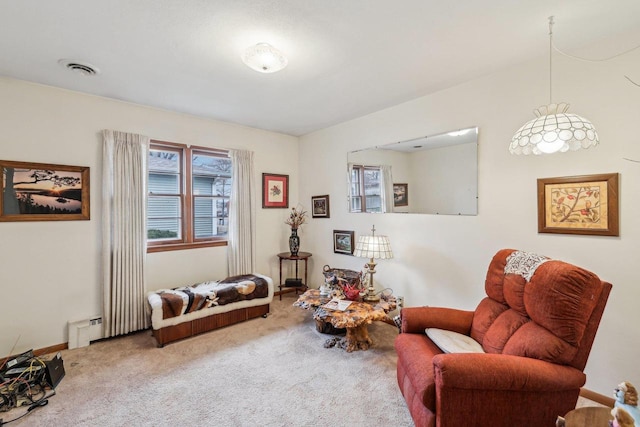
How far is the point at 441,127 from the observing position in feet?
9.46

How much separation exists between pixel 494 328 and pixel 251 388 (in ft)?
6.03

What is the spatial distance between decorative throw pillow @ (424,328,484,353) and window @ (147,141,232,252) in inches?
117

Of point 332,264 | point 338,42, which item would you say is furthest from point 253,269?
point 338,42

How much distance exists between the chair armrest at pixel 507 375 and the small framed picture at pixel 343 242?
250 cm

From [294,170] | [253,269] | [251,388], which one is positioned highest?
[294,170]

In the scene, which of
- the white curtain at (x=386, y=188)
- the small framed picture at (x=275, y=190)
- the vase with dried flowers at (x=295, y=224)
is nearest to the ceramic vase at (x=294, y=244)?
the vase with dried flowers at (x=295, y=224)

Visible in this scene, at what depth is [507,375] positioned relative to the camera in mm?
1391

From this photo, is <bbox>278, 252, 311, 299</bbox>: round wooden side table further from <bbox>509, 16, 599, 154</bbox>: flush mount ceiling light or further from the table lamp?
<bbox>509, 16, 599, 154</bbox>: flush mount ceiling light

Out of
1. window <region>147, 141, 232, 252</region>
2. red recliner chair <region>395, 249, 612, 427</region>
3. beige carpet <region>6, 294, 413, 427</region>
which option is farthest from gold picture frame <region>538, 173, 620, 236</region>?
window <region>147, 141, 232, 252</region>

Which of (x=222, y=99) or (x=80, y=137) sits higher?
(x=222, y=99)

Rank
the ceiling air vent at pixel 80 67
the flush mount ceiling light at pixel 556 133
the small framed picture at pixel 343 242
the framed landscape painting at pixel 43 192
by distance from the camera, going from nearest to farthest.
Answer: the flush mount ceiling light at pixel 556 133
the ceiling air vent at pixel 80 67
the framed landscape painting at pixel 43 192
the small framed picture at pixel 343 242

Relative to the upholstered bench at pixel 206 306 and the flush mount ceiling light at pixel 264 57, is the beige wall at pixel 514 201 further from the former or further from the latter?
the flush mount ceiling light at pixel 264 57

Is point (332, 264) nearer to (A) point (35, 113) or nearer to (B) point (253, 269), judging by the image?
(B) point (253, 269)

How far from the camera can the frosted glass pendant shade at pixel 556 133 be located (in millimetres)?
1543
